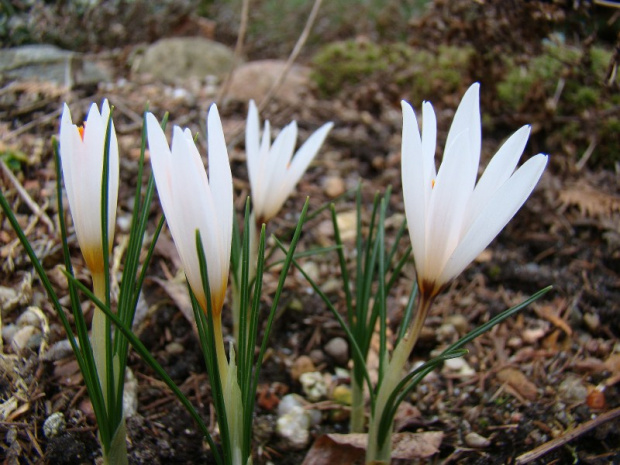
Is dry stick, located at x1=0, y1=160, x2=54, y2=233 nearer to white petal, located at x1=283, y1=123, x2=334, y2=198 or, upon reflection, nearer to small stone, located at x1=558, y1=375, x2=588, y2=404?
white petal, located at x1=283, y1=123, x2=334, y2=198

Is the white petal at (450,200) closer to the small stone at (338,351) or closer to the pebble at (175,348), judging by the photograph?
the small stone at (338,351)

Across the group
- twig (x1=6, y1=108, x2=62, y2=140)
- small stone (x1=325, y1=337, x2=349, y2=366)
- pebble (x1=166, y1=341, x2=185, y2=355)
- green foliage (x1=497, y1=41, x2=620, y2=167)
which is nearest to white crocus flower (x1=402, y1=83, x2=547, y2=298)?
small stone (x1=325, y1=337, x2=349, y2=366)

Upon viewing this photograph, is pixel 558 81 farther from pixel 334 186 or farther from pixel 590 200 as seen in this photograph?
pixel 334 186

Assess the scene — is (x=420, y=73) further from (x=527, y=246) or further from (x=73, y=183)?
(x=73, y=183)

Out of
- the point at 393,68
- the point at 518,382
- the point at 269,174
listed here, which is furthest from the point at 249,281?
the point at 393,68

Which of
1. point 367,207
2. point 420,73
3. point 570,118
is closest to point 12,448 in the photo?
point 367,207

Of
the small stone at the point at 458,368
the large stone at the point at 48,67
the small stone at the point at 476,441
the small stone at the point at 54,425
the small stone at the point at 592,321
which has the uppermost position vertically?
the large stone at the point at 48,67

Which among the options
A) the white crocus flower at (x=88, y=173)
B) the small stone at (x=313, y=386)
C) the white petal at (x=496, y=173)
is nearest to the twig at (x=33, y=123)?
the white crocus flower at (x=88, y=173)
